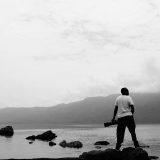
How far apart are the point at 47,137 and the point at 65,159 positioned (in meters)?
79.5

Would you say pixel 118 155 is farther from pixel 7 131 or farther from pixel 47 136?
pixel 7 131

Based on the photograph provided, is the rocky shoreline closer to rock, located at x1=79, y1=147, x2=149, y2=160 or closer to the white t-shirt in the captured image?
rock, located at x1=79, y1=147, x2=149, y2=160

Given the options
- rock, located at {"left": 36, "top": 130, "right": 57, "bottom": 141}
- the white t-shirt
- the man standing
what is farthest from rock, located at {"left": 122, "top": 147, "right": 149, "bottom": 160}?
rock, located at {"left": 36, "top": 130, "right": 57, "bottom": 141}

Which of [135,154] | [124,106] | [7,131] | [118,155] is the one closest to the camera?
[135,154]

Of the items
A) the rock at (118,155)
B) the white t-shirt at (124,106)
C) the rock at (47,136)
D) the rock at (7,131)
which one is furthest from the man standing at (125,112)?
the rock at (7,131)

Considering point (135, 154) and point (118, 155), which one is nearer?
point (135, 154)

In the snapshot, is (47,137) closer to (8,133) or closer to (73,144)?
(8,133)

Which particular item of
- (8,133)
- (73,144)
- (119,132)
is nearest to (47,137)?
(8,133)

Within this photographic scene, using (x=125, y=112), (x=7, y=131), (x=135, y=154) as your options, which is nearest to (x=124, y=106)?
(x=125, y=112)

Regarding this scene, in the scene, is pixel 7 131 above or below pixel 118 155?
below

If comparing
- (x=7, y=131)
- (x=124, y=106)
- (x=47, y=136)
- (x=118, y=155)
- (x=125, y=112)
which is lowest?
(x=47, y=136)

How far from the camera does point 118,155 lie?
14.9 metres

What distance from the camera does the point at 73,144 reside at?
5075 cm

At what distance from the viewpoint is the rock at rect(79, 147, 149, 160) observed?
1451 centimetres
